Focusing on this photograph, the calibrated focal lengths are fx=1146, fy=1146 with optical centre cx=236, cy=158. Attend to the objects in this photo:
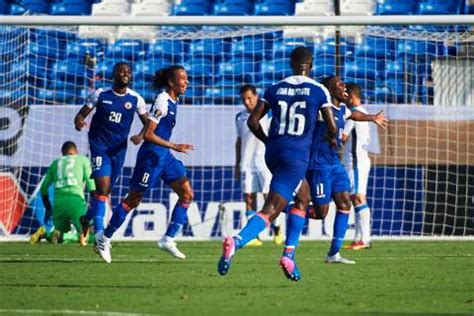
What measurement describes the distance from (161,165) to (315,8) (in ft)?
34.0

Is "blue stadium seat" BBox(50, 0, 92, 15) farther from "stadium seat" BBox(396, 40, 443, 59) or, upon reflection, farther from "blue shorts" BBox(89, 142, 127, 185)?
"blue shorts" BBox(89, 142, 127, 185)

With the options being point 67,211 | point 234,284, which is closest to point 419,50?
point 67,211

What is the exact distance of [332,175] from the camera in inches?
499

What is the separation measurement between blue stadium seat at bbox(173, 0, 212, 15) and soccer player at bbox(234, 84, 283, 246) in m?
6.55

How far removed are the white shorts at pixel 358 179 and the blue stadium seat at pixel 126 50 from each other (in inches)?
224

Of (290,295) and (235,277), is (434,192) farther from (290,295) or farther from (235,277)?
(290,295)

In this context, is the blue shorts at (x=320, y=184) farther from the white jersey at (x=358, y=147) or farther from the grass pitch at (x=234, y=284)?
the white jersey at (x=358, y=147)

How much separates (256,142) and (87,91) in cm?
371

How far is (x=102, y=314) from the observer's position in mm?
7297

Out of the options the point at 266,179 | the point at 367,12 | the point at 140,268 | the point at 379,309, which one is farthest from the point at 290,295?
the point at 367,12

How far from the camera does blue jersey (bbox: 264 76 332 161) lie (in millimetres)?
10016

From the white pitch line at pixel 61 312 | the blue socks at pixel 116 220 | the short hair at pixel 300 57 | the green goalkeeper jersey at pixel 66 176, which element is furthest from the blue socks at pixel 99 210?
the white pitch line at pixel 61 312

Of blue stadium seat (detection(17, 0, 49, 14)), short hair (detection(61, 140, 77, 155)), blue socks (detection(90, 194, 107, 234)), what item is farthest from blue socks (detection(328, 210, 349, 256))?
blue stadium seat (detection(17, 0, 49, 14))

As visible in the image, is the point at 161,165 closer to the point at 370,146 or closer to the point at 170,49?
the point at 370,146
